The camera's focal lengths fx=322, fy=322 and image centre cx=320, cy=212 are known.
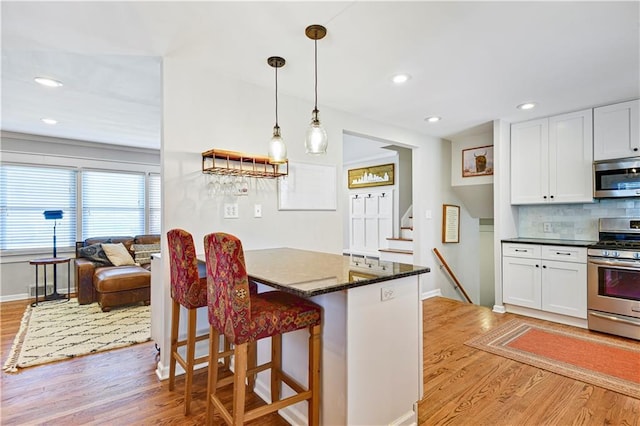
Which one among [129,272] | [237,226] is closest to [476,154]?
[237,226]

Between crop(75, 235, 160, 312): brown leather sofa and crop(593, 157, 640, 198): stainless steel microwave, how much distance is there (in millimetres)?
5366

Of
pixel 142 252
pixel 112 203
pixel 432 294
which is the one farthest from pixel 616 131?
pixel 112 203

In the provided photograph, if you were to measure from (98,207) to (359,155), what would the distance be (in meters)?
4.68

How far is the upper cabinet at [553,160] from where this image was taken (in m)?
3.51

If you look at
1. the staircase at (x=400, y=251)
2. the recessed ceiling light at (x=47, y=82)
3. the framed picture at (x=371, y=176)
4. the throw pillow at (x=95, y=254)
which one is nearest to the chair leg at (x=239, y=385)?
the recessed ceiling light at (x=47, y=82)

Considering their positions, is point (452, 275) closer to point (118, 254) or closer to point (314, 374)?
point (314, 374)

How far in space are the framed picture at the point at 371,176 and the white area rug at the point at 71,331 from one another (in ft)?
15.0

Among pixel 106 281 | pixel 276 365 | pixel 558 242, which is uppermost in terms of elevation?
pixel 558 242

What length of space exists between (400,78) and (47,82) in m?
3.09

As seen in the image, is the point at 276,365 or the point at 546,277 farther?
the point at 546,277

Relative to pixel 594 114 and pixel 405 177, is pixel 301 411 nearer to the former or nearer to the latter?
pixel 594 114

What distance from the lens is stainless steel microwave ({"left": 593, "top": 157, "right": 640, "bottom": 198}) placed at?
3.24 meters

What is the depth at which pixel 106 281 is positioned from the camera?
392 centimetres

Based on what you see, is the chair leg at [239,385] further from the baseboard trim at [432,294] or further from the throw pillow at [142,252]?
the throw pillow at [142,252]
